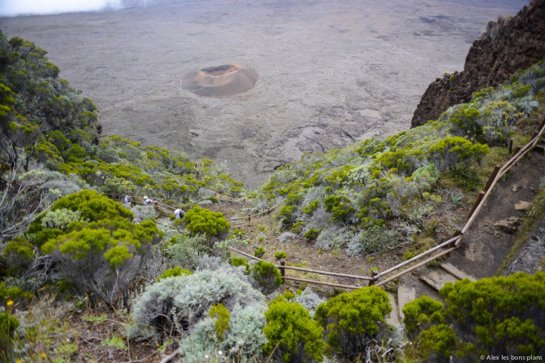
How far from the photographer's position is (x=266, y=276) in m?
5.83

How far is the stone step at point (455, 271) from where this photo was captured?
562 centimetres

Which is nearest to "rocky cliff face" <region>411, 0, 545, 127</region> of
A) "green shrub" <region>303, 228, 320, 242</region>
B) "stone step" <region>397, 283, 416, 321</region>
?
"green shrub" <region>303, 228, 320, 242</region>

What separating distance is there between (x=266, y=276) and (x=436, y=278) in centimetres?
265

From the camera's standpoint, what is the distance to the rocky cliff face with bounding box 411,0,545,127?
1385 centimetres

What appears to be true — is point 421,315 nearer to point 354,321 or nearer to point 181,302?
point 354,321

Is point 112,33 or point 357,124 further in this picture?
point 112,33

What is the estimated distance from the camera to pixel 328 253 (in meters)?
8.10

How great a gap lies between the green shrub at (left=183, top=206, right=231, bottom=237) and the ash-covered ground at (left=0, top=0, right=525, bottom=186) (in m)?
17.6

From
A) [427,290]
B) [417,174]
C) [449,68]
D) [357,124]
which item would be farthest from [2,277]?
[449,68]

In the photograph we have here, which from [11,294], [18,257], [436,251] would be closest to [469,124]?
[436,251]

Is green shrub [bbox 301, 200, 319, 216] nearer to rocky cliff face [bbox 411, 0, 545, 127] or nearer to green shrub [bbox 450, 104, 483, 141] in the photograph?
green shrub [bbox 450, 104, 483, 141]

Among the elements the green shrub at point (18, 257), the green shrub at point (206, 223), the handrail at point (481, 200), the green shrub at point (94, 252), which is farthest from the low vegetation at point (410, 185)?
the green shrub at point (18, 257)

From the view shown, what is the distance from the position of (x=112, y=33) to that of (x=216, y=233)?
240ft

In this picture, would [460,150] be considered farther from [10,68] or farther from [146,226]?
[10,68]
